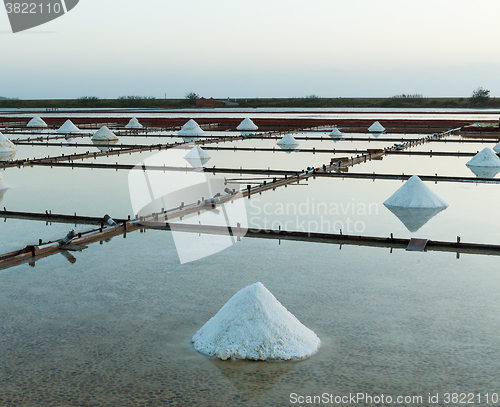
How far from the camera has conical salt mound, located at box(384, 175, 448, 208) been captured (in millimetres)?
8648

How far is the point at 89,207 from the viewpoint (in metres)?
8.76

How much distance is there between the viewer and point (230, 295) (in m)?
4.77

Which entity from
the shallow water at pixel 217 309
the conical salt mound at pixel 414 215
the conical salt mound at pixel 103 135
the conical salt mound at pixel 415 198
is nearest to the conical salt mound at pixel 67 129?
the conical salt mound at pixel 103 135

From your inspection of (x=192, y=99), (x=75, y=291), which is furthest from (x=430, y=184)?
(x=192, y=99)

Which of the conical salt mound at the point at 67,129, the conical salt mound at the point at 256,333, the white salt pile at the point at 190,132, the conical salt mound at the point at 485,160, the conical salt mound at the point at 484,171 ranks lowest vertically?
the conical salt mound at the point at 484,171

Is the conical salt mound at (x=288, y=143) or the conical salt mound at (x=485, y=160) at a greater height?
the conical salt mound at (x=288, y=143)

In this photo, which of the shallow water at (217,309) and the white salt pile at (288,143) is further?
the white salt pile at (288,143)

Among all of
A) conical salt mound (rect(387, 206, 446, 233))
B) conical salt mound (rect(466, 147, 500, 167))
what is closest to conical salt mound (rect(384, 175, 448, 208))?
conical salt mound (rect(387, 206, 446, 233))

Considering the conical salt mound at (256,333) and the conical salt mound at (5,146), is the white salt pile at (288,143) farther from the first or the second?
the conical salt mound at (256,333)

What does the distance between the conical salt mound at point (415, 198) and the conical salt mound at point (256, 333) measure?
17.2ft

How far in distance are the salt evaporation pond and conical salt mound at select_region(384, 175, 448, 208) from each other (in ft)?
1.89

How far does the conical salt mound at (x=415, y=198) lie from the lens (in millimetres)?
8648

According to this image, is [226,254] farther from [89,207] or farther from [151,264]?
[89,207]

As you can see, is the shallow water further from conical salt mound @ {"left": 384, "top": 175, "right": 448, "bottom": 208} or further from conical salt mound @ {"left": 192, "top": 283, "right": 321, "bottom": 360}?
conical salt mound @ {"left": 384, "top": 175, "right": 448, "bottom": 208}
